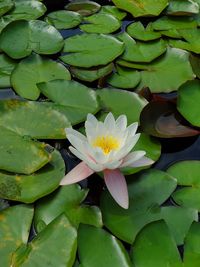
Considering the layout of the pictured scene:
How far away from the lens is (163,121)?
165 cm

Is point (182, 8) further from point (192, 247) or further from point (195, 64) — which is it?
point (192, 247)

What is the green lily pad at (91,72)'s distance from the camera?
1.85 metres

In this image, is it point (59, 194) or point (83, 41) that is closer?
point (59, 194)

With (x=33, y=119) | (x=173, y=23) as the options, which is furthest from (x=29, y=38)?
(x=173, y=23)

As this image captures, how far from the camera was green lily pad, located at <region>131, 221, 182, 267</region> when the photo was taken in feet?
3.99

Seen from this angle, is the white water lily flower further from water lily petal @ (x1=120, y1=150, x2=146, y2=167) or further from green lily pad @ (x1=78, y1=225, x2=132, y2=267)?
green lily pad @ (x1=78, y1=225, x2=132, y2=267)

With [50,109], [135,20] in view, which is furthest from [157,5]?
[50,109]

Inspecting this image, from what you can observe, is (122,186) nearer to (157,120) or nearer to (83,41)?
(157,120)

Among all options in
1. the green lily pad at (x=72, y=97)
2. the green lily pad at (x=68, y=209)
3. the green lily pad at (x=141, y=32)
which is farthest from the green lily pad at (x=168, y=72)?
the green lily pad at (x=68, y=209)

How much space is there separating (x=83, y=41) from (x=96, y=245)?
1.11 meters

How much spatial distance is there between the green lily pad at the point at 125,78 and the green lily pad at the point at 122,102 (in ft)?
0.27

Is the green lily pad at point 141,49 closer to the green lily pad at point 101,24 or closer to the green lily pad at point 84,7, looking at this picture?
the green lily pad at point 101,24

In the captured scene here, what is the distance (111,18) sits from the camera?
87.4 inches

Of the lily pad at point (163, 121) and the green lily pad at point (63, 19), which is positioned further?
the green lily pad at point (63, 19)
